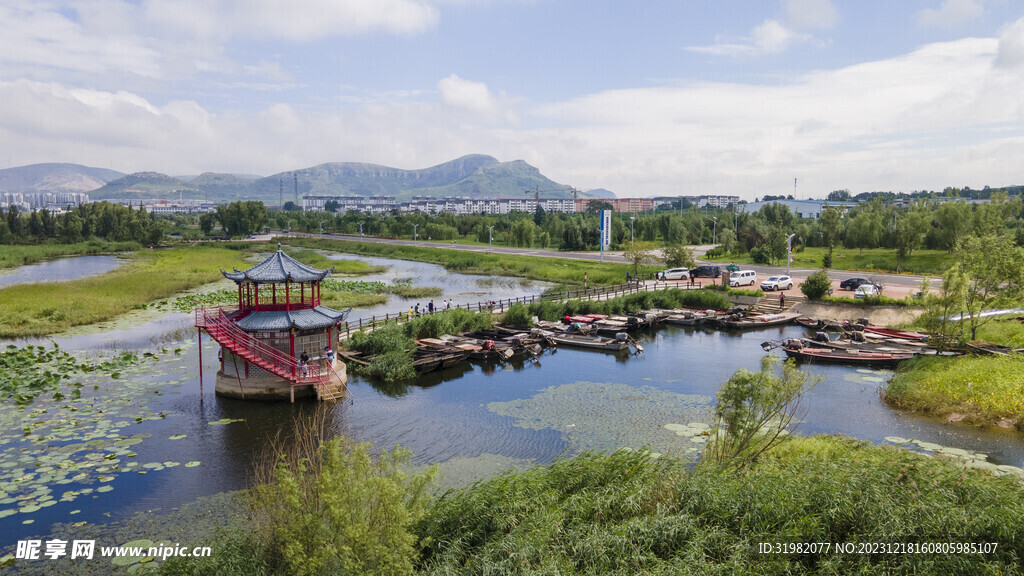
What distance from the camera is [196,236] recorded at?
131875 mm

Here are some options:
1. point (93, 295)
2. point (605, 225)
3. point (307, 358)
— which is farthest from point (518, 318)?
point (605, 225)

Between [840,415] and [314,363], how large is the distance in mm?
22877

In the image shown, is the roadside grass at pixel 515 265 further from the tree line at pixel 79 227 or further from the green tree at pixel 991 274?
the tree line at pixel 79 227

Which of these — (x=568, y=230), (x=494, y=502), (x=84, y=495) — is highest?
(x=568, y=230)

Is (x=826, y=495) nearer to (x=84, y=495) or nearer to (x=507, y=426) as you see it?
(x=507, y=426)

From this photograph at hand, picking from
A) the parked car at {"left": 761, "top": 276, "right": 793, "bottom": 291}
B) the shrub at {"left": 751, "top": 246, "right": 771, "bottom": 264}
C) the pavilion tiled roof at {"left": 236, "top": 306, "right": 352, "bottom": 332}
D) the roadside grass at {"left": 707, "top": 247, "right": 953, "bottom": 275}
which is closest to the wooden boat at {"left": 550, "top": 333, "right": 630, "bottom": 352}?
the pavilion tiled roof at {"left": 236, "top": 306, "right": 352, "bottom": 332}

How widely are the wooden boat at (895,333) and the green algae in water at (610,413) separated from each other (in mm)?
17370

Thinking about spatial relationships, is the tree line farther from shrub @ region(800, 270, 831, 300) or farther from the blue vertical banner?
shrub @ region(800, 270, 831, 300)

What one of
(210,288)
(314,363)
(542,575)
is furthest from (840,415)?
(210,288)

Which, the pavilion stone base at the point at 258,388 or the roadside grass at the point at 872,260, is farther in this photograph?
the roadside grass at the point at 872,260

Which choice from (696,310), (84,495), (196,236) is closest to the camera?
(84,495)

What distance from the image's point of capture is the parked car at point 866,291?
46.0 meters

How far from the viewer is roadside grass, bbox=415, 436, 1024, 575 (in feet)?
37.8

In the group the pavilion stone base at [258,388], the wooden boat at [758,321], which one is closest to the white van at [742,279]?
the wooden boat at [758,321]
